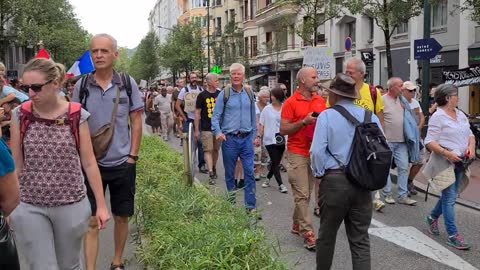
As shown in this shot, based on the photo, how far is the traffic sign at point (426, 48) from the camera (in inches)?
508

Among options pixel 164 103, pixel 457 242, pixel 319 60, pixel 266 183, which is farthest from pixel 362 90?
pixel 164 103

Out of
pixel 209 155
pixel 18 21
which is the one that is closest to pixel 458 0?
pixel 209 155

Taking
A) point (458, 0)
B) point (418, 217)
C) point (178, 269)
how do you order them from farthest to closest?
point (458, 0) → point (418, 217) → point (178, 269)

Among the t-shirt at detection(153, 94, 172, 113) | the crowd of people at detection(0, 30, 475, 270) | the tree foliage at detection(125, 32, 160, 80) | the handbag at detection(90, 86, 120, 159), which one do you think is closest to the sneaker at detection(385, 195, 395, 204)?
the crowd of people at detection(0, 30, 475, 270)

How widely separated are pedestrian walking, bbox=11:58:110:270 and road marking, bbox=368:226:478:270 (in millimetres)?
3604

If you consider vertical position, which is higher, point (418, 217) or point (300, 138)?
point (300, 138)

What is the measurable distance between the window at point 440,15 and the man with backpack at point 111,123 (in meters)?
21.6

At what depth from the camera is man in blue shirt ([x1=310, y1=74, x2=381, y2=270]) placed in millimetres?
4121

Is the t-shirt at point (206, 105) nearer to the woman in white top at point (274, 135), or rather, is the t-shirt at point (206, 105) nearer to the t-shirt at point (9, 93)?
the woman in white top at point (274, 135)

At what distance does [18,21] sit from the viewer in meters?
33.7

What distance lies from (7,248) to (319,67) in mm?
11397

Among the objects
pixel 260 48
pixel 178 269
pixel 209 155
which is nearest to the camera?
pixel 178 269

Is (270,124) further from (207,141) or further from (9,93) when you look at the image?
(9,93)

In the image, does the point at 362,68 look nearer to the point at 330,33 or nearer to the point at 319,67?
the point at 319,67
